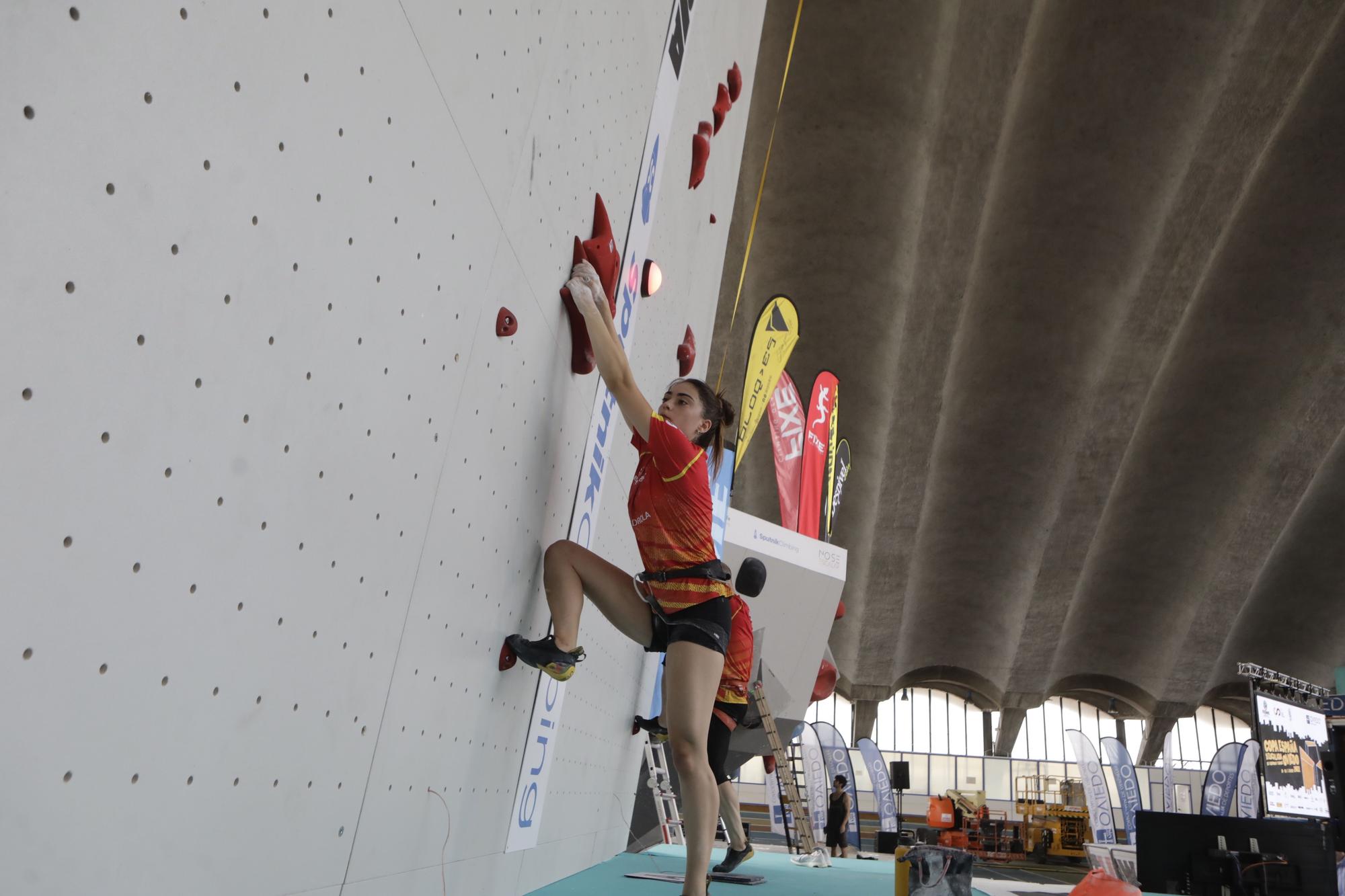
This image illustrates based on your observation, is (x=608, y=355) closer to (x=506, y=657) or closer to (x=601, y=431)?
(x=601, y=431)

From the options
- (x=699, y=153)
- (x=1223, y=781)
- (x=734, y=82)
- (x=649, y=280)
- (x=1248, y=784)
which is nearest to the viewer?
(x=649, y=280)

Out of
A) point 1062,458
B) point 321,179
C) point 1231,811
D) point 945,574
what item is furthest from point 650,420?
point 945,574

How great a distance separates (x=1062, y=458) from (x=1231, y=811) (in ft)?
27.1

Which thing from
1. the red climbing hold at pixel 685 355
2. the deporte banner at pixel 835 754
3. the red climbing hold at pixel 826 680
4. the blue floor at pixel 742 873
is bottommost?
the blue floor at pixel 742 873

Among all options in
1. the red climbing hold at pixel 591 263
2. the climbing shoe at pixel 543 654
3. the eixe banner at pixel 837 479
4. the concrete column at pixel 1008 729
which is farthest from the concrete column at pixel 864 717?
the climbing shoe at pixel 543 654

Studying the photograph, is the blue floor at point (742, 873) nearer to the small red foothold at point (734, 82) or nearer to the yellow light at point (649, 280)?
the yellow light at point (649, 280)

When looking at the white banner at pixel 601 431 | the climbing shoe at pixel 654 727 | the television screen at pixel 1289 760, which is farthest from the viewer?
the television screen at pixel 1289 760

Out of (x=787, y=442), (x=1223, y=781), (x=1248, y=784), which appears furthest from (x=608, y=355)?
(x=1223, y=781)

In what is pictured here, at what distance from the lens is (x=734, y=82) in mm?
4539

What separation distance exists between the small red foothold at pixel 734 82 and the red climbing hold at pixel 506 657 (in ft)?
10.8

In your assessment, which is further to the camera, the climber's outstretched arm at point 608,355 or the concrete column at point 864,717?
the concrete column at point 864,717

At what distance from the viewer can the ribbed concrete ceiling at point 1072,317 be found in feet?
50.2

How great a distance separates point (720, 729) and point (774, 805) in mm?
18485

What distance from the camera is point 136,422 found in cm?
78
